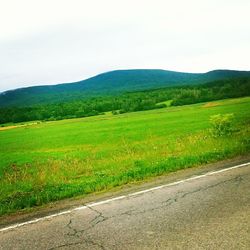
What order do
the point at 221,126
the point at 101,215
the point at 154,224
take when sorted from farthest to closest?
the point at 221,126 → the point at 101,215 → the point at 154,224

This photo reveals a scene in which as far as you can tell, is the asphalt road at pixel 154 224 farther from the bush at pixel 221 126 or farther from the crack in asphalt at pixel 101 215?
the bush at pixel 221 126

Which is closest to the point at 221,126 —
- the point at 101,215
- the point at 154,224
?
the point at 101,215

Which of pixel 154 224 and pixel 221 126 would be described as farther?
pixel 221 126

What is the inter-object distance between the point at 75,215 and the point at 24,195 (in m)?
3.29

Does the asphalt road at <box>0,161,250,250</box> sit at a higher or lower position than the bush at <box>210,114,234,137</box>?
higher

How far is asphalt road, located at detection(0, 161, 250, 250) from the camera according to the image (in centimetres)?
569

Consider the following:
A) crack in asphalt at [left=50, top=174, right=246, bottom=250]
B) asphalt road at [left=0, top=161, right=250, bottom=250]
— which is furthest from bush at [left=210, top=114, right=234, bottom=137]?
asphalt road at [left=0, top=161, right=250, bottom=250]

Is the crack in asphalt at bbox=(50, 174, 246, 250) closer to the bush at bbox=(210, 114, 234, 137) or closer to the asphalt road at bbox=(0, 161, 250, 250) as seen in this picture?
the asphalt road at bbox=(0, 161, 250, 250)

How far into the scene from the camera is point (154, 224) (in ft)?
21.5

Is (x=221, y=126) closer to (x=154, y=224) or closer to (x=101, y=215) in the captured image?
(x=101, y=215)

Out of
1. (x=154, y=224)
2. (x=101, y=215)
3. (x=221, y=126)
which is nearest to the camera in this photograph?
(x=154, y=224)

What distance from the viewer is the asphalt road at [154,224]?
224 inches

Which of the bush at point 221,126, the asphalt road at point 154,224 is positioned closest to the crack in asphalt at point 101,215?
the asphalt road at point 154,224

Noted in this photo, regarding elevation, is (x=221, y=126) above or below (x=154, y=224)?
below
